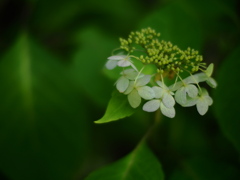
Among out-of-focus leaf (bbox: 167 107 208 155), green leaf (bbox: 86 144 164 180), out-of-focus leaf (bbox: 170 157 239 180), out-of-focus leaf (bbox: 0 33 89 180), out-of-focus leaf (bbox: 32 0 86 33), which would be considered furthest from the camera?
out-of-focus leaf (bbox: 32 0 86 33)

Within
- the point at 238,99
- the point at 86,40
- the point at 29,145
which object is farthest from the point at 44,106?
the point at 238,99

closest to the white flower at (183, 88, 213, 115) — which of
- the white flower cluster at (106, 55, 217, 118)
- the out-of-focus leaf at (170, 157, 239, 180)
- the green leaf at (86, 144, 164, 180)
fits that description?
the white flower cluster at (106, 55, 217, 118)

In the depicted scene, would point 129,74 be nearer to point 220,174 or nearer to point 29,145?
point 220,174

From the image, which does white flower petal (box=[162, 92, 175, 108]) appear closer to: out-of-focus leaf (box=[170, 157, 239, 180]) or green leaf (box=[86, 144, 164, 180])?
green leaf (box=[86, 144, 164, 180])

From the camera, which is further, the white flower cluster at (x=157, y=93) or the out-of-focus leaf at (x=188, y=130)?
the out-of-focus leaf at (x=188, y=130)

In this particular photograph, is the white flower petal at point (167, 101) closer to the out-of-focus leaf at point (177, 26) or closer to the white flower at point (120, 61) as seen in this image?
the white flower at point (120, 61)

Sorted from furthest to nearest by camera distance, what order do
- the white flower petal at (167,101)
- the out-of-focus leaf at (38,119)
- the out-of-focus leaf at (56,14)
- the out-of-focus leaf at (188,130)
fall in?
the out-of-focus leaf at (56,14) → the out-of-focus leaf at (188,130) → the out-of-focus leaf at (38,119) → the white flower petal at (167,101)

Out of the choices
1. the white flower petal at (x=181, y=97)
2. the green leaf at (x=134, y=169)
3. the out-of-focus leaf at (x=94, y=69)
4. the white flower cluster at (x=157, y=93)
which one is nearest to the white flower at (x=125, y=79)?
the white flower cluster at (x=157, y=93)
